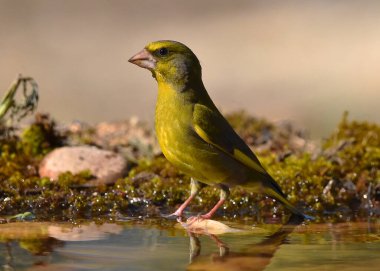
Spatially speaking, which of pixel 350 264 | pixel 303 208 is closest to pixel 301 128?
pixel 303 208

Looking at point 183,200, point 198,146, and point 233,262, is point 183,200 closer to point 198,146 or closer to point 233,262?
point 198,146

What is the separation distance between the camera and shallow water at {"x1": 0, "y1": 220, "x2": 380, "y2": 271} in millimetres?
3895

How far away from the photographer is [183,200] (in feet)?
20.2

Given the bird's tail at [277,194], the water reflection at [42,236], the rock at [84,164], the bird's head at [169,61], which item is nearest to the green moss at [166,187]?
the rock at [84,164]

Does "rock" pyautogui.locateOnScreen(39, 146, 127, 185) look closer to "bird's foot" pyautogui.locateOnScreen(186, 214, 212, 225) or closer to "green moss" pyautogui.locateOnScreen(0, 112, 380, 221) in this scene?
"green moss" pyautogui.locateOnScreen(0, 112, 380, 221)

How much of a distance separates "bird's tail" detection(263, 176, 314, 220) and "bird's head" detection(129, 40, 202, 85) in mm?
870

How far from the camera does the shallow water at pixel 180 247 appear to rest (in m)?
3.89

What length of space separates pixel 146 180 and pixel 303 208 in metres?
1.22

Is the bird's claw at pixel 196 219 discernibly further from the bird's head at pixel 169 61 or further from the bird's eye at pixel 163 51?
the bird's eye at pixel 163 51

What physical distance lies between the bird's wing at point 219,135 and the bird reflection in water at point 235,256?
0.60 metres

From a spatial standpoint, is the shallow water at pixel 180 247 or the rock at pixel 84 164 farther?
the rock at pixel 84 164

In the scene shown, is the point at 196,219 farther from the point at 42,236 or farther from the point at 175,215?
the point at 42,236

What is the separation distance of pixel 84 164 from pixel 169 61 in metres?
1.62

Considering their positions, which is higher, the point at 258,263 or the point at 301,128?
the point at 301,128
